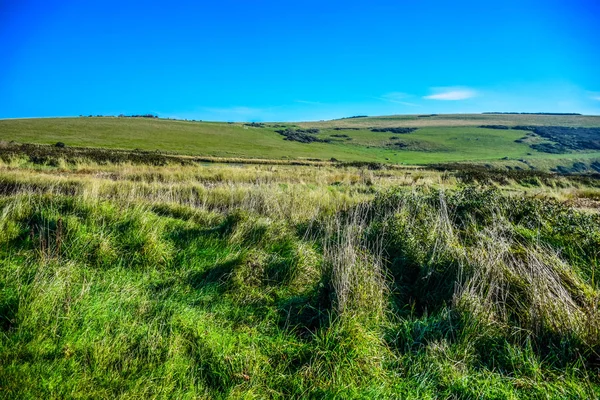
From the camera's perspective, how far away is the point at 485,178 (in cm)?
2330

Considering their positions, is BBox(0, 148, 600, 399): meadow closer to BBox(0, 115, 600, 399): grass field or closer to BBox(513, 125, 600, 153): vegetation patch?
BBox(0, 115, 600, 399): grass field

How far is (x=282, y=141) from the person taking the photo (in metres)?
85.8

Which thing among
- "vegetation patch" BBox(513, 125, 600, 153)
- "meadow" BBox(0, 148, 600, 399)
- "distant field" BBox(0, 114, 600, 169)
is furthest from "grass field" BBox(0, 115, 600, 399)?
"vegetation patch" BBox(513, 125, 600, 153)

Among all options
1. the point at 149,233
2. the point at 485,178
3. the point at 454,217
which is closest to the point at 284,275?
the point at 149,233

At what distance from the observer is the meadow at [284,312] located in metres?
3.12

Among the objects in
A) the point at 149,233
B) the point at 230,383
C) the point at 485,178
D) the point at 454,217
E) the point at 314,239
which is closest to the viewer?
the point at 230,383

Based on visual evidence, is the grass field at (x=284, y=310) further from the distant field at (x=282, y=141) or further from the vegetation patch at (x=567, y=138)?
the vegetation patch at (x=567, y=138)

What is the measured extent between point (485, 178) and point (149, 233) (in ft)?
76.1

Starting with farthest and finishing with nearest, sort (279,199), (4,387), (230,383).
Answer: (279,199), (230,383), (4,387)

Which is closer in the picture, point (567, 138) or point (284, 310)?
point (284, 310)

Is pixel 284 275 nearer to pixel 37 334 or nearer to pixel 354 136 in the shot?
pixel 37 334

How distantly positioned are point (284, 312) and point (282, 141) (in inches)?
3272

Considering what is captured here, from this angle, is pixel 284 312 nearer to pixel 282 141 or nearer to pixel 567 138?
pixel 282 141

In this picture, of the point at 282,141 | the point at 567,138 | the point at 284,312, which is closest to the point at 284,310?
the point at 284,312
